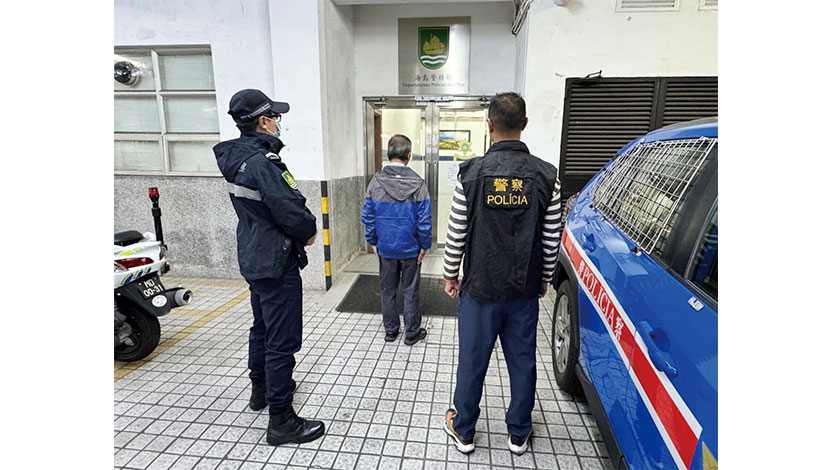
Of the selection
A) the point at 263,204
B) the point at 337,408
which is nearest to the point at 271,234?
the point at 263,204

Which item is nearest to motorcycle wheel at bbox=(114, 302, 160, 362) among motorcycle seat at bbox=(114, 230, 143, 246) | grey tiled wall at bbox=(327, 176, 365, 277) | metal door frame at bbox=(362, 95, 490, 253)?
motorcycle seat at bbox=(114, 230, 143, 246)

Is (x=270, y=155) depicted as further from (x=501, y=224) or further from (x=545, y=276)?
(x=545, y=276)

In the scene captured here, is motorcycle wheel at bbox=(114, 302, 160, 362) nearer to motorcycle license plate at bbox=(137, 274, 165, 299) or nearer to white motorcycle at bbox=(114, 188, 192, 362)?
white motorcycle at bbox=(114, 188, 192, 362)

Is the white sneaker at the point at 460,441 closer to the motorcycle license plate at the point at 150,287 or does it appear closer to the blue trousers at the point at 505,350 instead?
the blue trousers at the point at 505,350

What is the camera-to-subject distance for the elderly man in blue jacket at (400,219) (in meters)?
3.23

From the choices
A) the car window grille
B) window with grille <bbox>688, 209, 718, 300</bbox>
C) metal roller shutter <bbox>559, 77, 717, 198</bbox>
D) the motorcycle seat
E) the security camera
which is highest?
the security camera

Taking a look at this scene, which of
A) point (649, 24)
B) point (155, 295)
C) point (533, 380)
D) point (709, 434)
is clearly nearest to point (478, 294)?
point (533, 380)

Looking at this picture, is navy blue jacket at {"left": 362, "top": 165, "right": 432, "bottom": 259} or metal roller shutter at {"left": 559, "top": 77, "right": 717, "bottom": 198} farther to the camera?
metal roller shutter at {"left": 559, "top": 77, "right": 717, "bottom": 198}

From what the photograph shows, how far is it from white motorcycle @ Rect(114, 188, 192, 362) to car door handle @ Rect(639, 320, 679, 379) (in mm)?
3267

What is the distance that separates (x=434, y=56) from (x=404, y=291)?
13.1ft

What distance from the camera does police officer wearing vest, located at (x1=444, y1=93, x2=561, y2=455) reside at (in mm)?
1876

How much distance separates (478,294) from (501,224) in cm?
38

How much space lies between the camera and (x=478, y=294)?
1.96m

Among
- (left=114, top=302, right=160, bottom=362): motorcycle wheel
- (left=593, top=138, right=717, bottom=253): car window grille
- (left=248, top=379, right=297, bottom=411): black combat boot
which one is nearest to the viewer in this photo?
(left=593, top=138, right=717, bottom=253): car window grille
